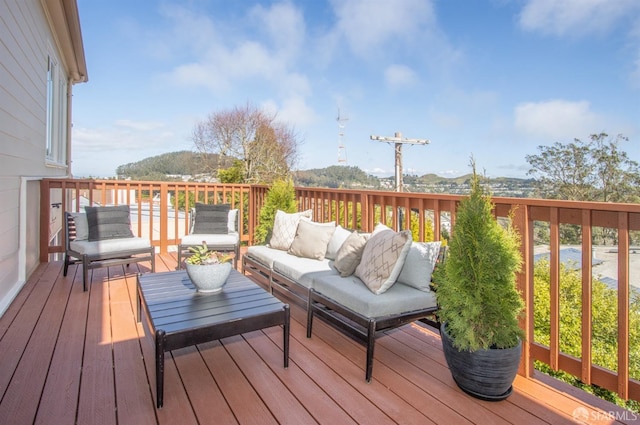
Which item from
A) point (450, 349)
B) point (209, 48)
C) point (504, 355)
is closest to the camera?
point (504, 355)

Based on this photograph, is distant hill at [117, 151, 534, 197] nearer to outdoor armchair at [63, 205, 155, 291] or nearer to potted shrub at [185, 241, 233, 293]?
outdoor armchair at [63, 205, 155, 291]

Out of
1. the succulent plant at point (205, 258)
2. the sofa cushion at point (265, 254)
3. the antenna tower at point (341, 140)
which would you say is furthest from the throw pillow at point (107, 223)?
the antenna tower at point (341, 140)

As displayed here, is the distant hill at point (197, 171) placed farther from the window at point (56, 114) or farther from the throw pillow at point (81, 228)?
the throw pillow at point (81, 228)

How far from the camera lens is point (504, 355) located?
1810 mm

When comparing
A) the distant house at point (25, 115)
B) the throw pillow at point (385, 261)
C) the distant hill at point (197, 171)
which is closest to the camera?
the throw pillow at point (385, 261)

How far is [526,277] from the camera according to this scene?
2.13 m

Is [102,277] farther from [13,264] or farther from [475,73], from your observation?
[475,73]

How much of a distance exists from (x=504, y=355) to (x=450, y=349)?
10.8 inches

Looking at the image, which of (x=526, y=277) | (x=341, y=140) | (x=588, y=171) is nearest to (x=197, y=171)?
(x=341, y=140)

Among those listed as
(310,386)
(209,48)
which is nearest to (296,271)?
(310,386)

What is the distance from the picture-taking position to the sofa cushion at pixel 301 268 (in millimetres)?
2863

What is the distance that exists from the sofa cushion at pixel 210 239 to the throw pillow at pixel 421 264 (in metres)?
2.91

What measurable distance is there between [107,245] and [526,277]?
13.4ft

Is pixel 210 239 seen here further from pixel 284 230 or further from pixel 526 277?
pixel 526 277
